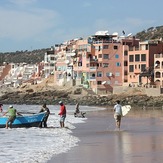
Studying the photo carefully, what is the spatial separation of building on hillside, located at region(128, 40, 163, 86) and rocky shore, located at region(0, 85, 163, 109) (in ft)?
12.1

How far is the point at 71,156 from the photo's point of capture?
16281 millimetres

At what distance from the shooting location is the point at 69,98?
306 feet

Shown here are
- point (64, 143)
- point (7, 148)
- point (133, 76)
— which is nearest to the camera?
point (7, 148)

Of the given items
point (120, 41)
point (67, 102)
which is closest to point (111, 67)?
point (120, 41)

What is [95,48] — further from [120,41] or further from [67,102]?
[67,102]

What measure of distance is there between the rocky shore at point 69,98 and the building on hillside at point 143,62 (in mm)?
3698

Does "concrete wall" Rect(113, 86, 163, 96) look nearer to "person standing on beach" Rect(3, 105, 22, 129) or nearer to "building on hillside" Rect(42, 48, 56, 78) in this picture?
"building on hillside" Rect(42, 48, 56, 78)

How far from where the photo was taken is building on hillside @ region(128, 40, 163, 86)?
274 ft

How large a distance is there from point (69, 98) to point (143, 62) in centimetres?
1611

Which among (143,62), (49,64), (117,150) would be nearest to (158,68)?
(143,62)

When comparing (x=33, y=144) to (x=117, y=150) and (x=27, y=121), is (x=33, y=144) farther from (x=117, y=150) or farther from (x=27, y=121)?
(x=27, y=121)

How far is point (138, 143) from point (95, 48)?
7610 cm

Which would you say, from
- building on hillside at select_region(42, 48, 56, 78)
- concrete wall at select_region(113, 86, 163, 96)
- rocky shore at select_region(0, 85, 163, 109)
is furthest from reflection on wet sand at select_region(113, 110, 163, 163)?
building on hillside at select_region(42, 48, 56, 78)

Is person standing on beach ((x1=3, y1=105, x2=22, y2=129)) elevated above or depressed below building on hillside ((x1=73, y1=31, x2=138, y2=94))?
below
